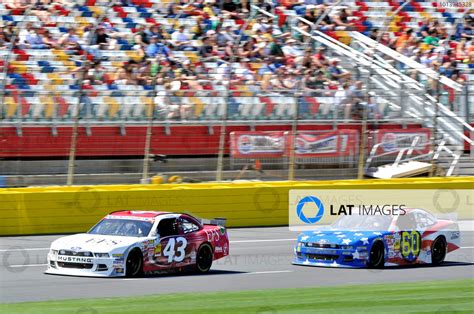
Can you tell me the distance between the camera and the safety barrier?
18750 millimetres

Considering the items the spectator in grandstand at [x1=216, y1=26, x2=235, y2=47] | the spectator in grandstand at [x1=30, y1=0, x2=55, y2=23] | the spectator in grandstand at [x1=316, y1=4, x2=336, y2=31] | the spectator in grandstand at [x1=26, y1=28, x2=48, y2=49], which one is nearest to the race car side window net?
the spectator in grandstand at [x1=26, y1=28, x2=48, y2=49]

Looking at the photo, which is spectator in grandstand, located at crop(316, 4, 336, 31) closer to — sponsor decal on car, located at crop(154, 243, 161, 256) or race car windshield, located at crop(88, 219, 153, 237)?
race car windshield, located at crop(88, 219, 153, 237)

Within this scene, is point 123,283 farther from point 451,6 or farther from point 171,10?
point 451,6

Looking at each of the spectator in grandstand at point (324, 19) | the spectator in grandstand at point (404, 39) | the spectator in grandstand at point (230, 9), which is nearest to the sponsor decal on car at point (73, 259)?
the spectator in grandstand at point (230, 9)

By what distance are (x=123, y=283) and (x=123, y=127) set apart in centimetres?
799

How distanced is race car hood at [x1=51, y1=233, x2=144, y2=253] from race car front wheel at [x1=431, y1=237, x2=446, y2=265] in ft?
16.5

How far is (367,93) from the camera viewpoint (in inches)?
875

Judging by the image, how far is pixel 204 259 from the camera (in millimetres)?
14219

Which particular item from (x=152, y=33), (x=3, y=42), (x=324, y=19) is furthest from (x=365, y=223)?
(x=324, y=19)

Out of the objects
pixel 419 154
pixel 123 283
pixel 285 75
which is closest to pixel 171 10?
pixel 285 75

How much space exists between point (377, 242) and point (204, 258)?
261cm

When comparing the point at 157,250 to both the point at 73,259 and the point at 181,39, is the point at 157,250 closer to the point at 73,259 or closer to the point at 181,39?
the point at 73,259

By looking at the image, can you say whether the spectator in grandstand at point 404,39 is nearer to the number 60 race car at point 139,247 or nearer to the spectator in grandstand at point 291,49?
the spectator in grandstand at point 291,49

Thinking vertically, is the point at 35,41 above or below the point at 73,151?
above
